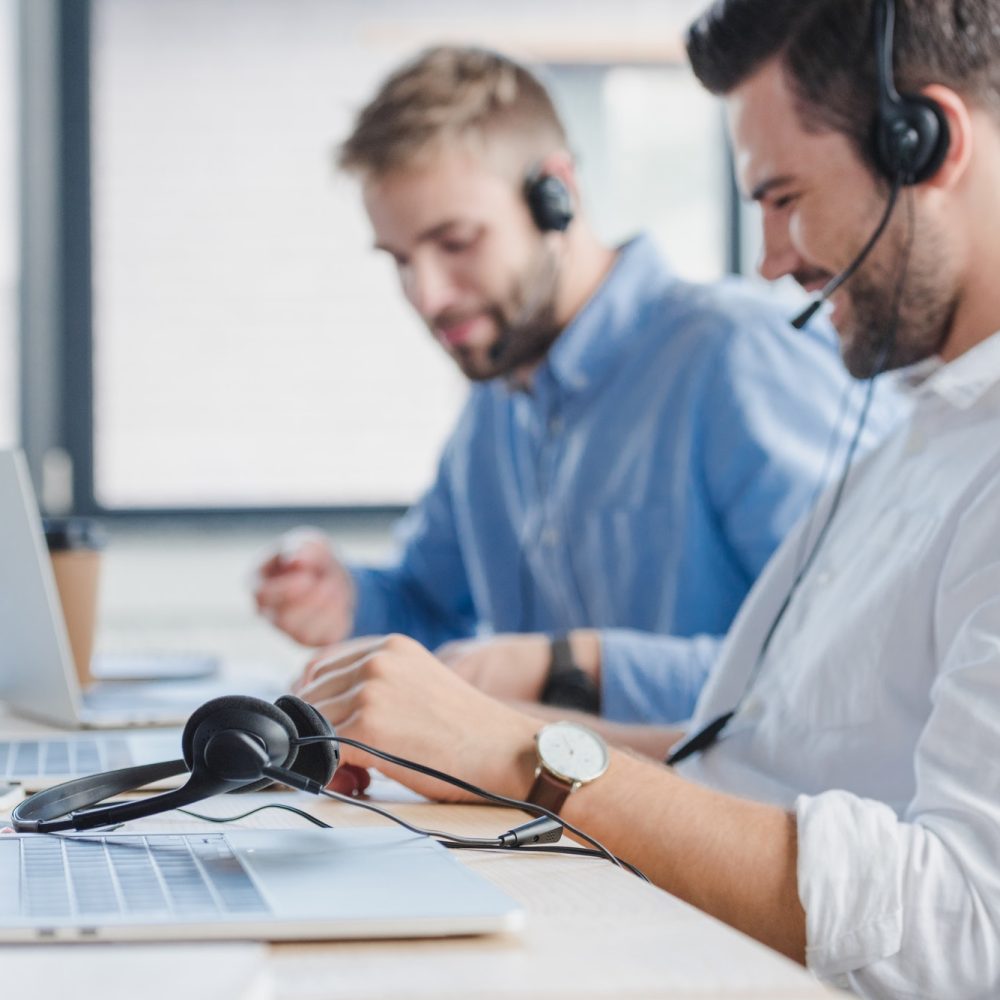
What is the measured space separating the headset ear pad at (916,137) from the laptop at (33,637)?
72 cm

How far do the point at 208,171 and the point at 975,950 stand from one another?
2495mm

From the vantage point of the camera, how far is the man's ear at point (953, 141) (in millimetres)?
1091

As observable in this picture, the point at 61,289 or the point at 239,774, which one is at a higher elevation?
the point at 61,289

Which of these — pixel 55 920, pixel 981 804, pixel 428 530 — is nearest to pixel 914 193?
pixel 981 804

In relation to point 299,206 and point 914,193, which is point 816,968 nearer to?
point 914,193

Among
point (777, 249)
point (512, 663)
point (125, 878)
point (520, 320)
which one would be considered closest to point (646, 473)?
point (520, 320)

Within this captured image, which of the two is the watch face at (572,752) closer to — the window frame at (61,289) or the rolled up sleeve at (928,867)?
the rolled up sleeve at (928,867)

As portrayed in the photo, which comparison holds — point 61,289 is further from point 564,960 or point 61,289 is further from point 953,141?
point 564,960

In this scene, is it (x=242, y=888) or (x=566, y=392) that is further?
(x=566, y=392)

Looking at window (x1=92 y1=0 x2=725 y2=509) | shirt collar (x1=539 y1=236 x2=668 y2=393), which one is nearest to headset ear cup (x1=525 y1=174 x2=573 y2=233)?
shirt collar (x1=539 y1=236 x2=668 y2=393)

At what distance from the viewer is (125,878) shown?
613mm

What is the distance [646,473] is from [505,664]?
20.7 inches

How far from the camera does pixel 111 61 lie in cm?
292

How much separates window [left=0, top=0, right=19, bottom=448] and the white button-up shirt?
2.05 metres
